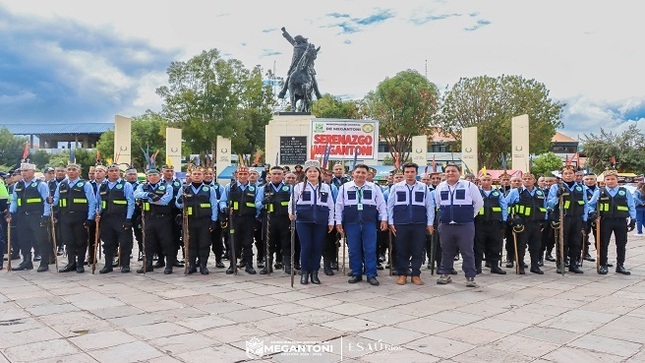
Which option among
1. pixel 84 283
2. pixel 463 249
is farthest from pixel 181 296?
pixel 463 249

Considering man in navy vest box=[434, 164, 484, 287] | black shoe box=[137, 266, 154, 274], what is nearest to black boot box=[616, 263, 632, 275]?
man in navy vest box=[434, 164, 484, 287]

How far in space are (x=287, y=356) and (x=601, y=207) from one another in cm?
707

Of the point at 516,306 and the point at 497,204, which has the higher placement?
the point at 497,204

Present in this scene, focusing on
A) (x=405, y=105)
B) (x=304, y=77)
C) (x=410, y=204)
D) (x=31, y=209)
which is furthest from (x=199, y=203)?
(x=405, y=105)

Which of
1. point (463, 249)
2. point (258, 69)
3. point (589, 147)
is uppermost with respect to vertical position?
point (258, 69)

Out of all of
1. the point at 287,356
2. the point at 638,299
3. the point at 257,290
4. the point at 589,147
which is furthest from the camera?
the point at 589,147

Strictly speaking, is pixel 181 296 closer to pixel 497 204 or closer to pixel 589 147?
pixel 497 204

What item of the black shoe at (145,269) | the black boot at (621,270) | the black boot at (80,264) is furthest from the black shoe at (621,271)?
the black boot at (80,264)

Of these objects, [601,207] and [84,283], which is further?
[601,207]

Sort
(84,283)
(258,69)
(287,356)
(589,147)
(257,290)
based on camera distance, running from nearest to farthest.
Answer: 1. (287,356)
2. (257,290)
3. (84,283)
4. (258,69)
5. (589,147)

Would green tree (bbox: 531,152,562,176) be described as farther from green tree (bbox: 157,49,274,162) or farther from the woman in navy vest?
the woman in navy vest

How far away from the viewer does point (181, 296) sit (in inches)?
281

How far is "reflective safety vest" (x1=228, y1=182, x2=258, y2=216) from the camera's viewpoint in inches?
359

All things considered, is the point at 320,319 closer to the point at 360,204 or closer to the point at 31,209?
the point at 360,204
